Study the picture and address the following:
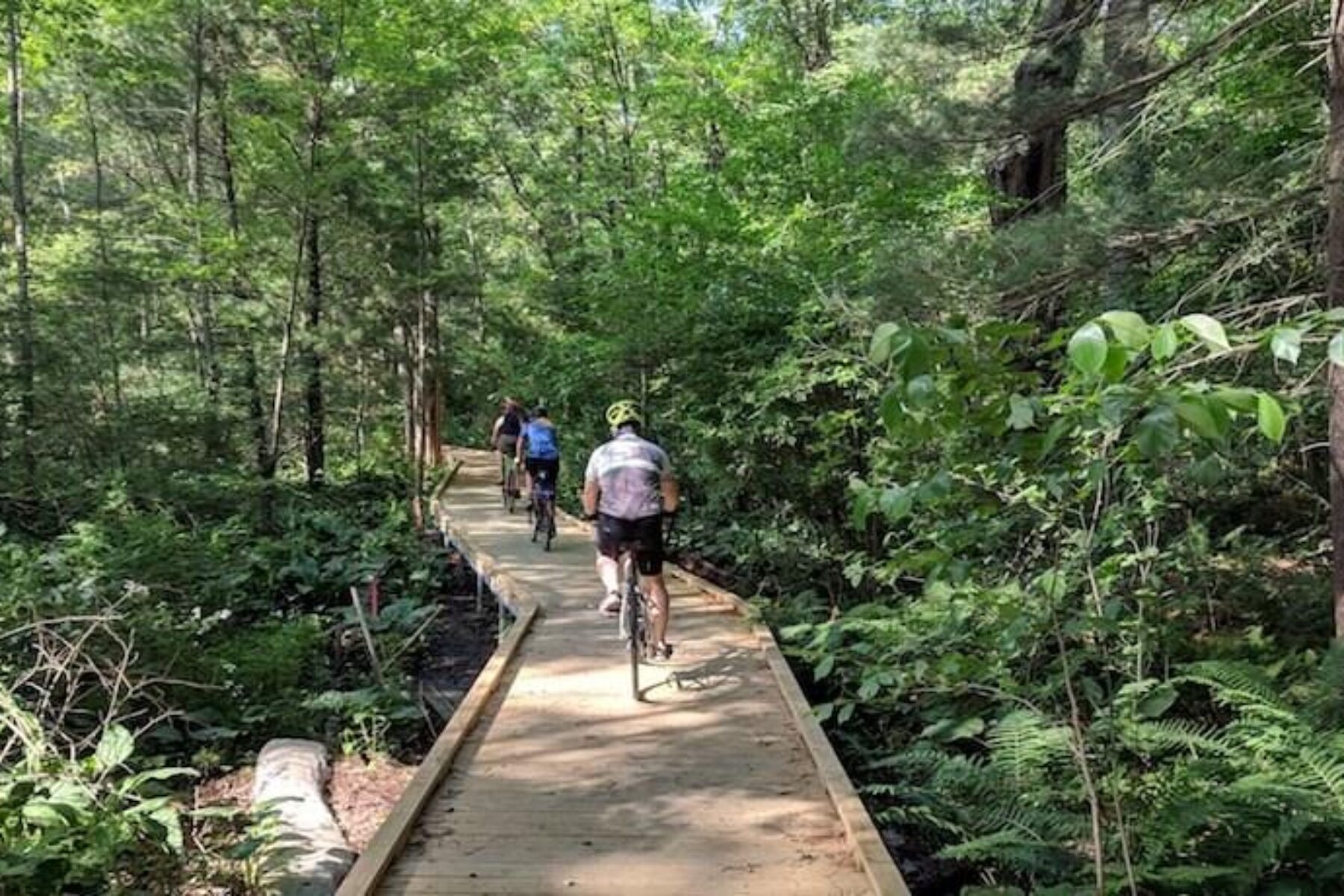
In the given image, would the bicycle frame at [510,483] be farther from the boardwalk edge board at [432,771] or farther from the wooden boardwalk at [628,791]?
the wooden boardwalk at [628,791]

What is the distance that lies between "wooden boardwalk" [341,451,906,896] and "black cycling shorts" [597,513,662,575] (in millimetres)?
883

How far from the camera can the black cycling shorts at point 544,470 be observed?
12953mm

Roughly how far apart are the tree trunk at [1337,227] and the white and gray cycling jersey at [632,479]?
378 centimetres

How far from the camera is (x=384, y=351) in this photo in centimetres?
2009

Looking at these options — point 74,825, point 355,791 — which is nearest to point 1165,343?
point 74,825

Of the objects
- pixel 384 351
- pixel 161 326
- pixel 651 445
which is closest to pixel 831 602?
pixel 651 445

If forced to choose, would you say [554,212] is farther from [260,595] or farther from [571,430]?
[260,595]

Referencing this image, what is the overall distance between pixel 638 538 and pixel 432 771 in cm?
217

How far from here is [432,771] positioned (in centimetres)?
486

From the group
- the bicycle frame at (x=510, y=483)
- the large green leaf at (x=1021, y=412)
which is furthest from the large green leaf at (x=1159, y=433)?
the bicycle frame at (x=510, y=483)

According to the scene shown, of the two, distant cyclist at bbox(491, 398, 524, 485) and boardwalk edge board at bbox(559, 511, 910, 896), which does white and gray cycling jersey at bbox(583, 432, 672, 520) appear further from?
distant cyclist at bbox(491, 398, 524, 485)

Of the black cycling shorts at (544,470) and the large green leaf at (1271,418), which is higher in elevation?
the large green leaf at (1271,418)

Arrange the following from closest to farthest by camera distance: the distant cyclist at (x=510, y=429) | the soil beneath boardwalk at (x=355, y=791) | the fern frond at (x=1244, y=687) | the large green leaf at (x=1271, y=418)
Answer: the large green leaf at (x=1271, y=418) < the fern frond at (x=1244, y=687) < the soil beneath boardwalk at (x=355, y=791) < the distant cyclist at (x=510, y=429)

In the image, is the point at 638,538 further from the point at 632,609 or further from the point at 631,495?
the point at 632,609
